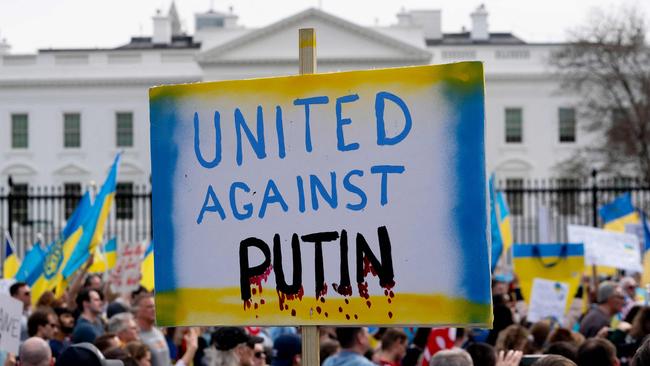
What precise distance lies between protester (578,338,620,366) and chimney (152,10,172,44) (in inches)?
2511

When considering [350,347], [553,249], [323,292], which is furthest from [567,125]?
[323,292]

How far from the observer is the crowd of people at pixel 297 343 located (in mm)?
6133

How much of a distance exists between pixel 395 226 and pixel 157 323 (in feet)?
2.88

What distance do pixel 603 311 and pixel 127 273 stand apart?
8.29m

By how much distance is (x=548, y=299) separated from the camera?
1155cm

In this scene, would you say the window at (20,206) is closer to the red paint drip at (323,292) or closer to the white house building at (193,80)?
the white house building at (193,80)

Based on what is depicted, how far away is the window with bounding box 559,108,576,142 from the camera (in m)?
58.8

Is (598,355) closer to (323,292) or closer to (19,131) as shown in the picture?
(323,292)

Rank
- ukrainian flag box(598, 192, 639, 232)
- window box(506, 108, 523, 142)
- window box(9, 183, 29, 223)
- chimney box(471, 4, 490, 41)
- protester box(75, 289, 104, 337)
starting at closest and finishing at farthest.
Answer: protester box(75, 289, 104, 337) → ukrainian flag box(598, 192, 639, 232) → window box(9, 183, 29, 223) → window box(506, 108, 523, 142) → chimney box(471, 4, 490, 41)

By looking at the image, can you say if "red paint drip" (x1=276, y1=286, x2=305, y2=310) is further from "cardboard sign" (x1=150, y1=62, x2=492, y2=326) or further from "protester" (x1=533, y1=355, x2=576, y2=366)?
"protester" (x1=533, y1=355, x2=576, y2=366)

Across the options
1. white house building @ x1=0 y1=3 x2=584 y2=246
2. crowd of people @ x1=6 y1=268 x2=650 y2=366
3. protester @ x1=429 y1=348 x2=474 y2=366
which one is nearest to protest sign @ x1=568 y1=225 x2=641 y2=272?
crowd of people @ x1=6 y1=268 x2=650 y2=366

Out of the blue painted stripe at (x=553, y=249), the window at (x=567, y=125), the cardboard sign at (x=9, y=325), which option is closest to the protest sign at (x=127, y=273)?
the blue painted stripe at (x=553, y=249)

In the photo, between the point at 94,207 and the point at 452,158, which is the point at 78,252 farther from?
the point at 452,158

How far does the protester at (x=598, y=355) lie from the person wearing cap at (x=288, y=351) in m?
2.05
